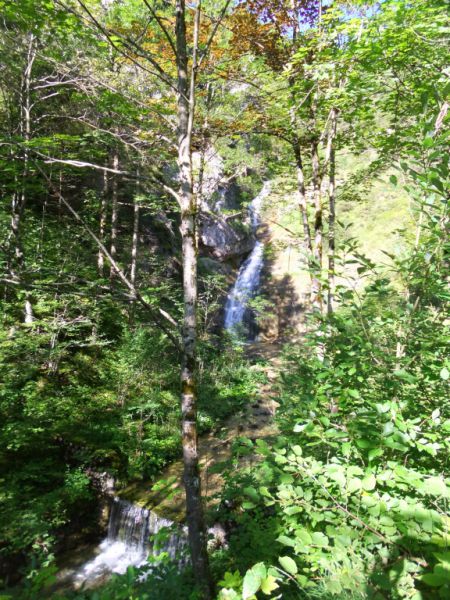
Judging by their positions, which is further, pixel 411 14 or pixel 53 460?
pixel 53 460

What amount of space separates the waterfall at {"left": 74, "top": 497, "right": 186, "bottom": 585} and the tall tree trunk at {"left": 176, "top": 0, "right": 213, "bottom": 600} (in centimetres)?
436

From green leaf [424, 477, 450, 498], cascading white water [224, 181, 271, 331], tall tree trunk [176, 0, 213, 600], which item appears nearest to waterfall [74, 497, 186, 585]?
tall tree trunk [176, 0, 213, 600]

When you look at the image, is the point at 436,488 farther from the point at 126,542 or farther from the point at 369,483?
the point at 126,542

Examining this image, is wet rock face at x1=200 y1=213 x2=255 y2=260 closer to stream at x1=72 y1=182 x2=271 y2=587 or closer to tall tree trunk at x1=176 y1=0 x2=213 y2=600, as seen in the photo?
stream at x1=72 y1=182 x2=271 y2=587

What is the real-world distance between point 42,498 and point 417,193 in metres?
7.42

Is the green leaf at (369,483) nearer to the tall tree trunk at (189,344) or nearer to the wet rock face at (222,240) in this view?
the tall tree trunk at (189,344)

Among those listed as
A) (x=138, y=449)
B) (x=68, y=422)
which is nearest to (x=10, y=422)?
(x=68, y=422)

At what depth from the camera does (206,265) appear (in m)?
20.3

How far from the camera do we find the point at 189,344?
2797 millimetres

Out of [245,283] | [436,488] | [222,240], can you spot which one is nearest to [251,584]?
[436,488]

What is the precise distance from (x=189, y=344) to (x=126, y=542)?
21.3ft

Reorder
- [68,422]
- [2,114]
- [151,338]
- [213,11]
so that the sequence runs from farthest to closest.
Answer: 1. [2,114]
2. [151,338]
3. [213,11]
4. [68,422]

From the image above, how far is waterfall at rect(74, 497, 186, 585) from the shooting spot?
6.19 m

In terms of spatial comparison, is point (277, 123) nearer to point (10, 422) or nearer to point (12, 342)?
point (12, 342)
